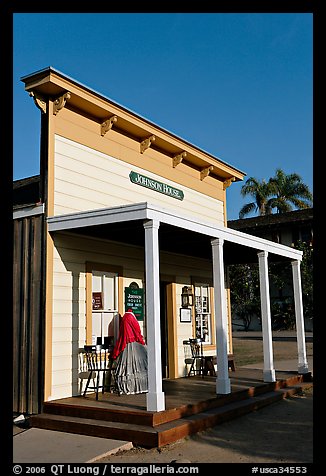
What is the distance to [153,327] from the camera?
22.1 feet

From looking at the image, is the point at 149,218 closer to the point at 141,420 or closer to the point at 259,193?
the point at 141,420

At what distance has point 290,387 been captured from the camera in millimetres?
10156

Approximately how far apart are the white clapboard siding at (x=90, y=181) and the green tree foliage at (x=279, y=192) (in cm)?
2510

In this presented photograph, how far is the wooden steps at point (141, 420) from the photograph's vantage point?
6.15 meters

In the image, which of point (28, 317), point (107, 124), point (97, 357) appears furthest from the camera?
point (107, 124)

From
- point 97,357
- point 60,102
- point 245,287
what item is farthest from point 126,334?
point 245,287

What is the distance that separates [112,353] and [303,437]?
3310mm

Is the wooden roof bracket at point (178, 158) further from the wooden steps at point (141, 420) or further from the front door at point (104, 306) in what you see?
the wooden steps at point (141, 420)

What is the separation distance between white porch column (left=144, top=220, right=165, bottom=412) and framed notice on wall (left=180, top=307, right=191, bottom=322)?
426 centimetres

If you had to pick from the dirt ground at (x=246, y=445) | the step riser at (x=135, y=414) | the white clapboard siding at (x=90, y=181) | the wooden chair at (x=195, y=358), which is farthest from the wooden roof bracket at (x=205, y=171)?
the dirt ground at (x=246, y=445)

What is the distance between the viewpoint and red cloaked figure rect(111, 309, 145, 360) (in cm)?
812

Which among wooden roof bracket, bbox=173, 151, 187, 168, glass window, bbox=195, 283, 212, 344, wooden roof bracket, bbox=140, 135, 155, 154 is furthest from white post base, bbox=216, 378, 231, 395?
wooden roof bracket, bbox=173, 151, 187, 168

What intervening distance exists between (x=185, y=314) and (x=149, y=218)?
4.75 m
